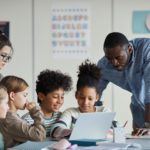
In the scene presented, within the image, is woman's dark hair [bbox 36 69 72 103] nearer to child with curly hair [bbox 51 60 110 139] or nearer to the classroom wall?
child with curly hair [bbox 51 60 110 139]

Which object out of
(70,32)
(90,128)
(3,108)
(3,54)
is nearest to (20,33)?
(70,32)

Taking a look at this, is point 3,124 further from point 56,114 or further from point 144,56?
point 144,56

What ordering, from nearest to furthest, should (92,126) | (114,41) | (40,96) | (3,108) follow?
(92,126) < (3,108) < (114,41) < (40,96)

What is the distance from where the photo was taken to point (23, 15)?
387cm

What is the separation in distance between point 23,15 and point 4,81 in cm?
166

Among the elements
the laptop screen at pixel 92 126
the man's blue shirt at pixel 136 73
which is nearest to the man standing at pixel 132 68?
the man's blue shirt at pixel 136 73

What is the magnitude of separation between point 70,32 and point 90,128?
210 cm

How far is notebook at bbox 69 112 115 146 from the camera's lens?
180cm

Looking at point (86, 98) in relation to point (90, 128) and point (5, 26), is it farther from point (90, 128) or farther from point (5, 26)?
point (5, 26)

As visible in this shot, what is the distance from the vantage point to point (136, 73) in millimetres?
2504

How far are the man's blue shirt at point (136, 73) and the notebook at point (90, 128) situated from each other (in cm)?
48

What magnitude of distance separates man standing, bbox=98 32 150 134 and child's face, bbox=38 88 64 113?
32cm

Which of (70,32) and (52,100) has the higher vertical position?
(70,32)

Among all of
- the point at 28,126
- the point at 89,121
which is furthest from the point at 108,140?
the point at 28,126
